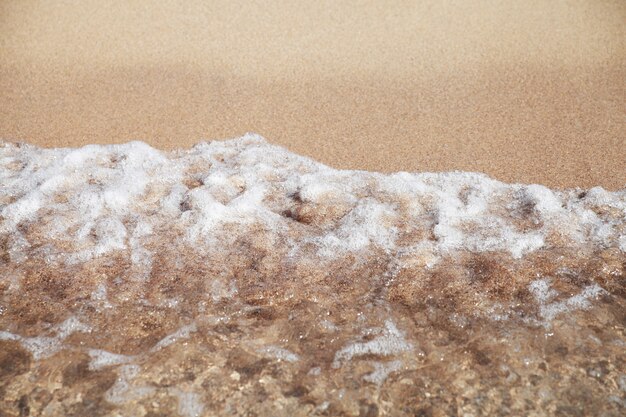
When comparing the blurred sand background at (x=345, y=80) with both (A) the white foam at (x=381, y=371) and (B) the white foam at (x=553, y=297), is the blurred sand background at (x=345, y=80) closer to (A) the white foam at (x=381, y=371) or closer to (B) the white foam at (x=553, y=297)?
(B) the white foam at (x=553, y=297)

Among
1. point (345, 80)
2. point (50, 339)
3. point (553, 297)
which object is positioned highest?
point (345, 80)

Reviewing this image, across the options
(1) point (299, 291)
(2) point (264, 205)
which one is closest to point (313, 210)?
(2) point (264, 205)

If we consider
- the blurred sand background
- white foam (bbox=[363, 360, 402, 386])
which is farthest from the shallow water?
the blurred sand background

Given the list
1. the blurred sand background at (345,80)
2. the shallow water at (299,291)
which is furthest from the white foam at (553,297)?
the blurred sand background at (345,80)

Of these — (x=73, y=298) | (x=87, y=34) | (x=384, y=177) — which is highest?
(x=87, y=34)

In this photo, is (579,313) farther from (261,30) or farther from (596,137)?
(261,30)

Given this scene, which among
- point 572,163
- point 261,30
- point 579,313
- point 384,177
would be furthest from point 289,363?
point 261,30

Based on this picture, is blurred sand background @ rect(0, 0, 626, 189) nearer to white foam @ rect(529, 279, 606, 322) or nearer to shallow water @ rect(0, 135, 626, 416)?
shallow water @ rect(0, 135, 626, 416)

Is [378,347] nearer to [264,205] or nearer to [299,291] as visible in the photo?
[299,291]
